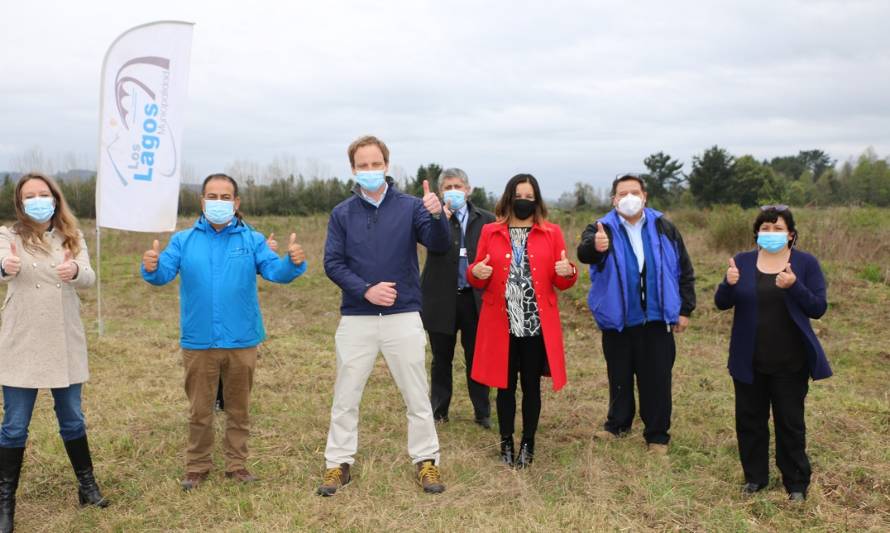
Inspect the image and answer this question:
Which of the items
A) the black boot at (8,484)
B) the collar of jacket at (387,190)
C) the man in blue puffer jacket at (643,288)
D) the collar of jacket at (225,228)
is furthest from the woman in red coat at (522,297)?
the black boot at (8,484)

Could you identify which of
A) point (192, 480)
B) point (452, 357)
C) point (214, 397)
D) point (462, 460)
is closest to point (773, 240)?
point (462, 460)

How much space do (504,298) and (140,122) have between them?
5952 mm

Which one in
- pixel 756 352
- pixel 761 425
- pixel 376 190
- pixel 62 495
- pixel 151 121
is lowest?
pixel 62 495

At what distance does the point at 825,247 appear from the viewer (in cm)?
1121

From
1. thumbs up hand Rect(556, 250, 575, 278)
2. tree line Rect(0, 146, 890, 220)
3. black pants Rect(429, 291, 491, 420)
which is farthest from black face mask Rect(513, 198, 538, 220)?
tree line Rect(0, 146, 890, 220)

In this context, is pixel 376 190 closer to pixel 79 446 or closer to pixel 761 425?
pixel 79 446

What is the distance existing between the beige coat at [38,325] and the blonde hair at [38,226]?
0.04 meters

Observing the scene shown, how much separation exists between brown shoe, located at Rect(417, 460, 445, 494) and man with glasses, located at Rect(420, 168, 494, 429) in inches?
47.1

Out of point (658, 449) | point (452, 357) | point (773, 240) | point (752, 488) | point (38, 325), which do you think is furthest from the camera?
point (452, 357)

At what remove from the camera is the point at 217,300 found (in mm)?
3693

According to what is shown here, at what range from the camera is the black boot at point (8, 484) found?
343 cm

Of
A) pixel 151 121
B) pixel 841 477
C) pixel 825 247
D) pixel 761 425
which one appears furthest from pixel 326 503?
pixel 825 247

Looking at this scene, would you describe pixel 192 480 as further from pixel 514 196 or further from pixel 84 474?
pixel 514 196

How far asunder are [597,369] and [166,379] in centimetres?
418
